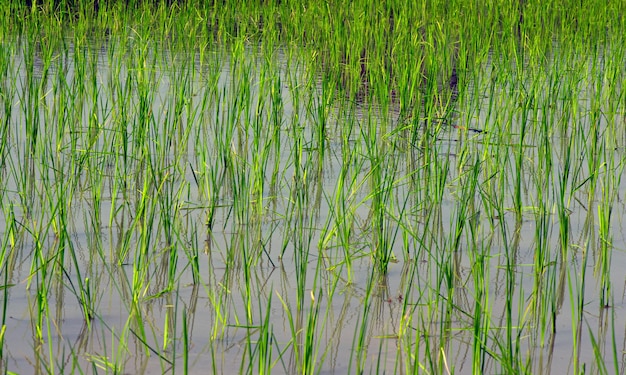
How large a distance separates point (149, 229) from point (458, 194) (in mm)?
1473

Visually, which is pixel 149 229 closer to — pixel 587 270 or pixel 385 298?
pixel 385 298

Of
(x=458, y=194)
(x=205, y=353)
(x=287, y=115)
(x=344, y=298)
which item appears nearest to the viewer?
(x=205, y=353)

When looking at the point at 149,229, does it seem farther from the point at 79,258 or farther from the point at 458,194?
the point at 458,194

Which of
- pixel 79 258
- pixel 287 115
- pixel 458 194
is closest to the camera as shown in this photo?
pixel 79 258

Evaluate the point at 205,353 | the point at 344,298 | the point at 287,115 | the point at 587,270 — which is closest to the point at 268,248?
the point at 344,298

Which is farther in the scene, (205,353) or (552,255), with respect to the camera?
(552,255)

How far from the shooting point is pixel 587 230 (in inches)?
140

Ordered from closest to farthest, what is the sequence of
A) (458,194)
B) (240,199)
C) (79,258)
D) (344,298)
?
(344,298)
(79,258)
(240,199)
(458,194)

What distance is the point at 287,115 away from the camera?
17.6 ft

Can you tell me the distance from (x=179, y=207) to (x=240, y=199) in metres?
0.24

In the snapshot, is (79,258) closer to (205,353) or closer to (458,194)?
(205,353)

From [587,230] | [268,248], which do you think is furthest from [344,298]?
[587,230]

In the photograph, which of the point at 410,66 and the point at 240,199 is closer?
the point at 240,199

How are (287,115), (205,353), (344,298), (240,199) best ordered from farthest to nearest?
(287,115)
(240,199)
(344,298)
(205,353)
